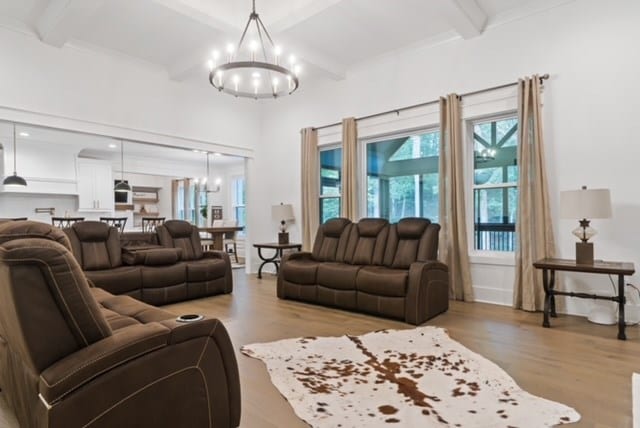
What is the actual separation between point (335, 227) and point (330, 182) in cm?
150

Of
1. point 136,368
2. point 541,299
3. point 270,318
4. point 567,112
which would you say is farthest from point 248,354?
point 567,112

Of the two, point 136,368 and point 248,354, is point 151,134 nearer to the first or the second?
point 248,354

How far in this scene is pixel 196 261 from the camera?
516cm

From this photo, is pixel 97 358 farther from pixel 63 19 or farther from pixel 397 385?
pixel 63 19

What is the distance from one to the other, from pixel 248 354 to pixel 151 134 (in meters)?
4.19

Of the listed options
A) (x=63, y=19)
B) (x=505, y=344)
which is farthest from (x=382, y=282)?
(x=63, y=19)

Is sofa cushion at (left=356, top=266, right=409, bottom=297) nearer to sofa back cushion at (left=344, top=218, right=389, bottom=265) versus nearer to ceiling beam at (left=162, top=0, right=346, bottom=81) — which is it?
sofa back cushion at (left=344, top=218, right=389, bottom=265)

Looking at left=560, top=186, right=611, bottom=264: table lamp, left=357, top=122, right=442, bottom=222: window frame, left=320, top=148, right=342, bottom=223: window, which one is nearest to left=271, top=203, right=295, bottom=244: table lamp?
left=320, top=148, right=342, bottom=223: window

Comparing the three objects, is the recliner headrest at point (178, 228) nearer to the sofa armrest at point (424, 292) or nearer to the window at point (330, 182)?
the window at point (330, 182)

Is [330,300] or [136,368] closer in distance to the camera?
[136,368]

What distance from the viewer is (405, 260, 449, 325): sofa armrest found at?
12.0ft

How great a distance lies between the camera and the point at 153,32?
15.4 feet

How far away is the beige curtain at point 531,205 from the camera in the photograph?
4039 mm

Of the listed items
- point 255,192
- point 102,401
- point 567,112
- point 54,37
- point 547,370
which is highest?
point 54,37
